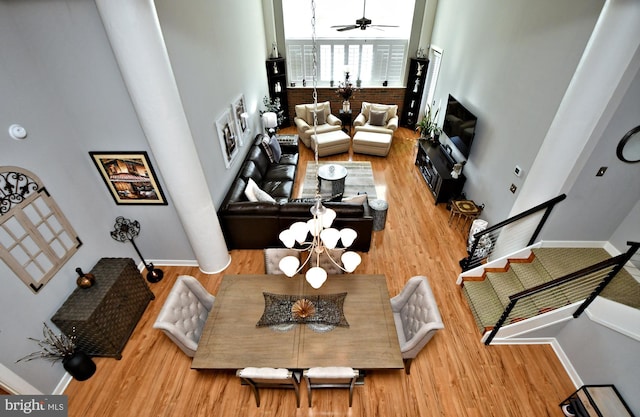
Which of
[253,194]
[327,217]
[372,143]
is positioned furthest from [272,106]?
[327,217]

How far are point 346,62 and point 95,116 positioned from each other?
6805 mm

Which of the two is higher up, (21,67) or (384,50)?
(21,67)

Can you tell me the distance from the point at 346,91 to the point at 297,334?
6.40 metres

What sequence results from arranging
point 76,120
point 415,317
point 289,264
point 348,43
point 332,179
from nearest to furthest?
1. point 289,264
2. point 415,317
3. point 76,120
4. point 332,179
5. point 348,43

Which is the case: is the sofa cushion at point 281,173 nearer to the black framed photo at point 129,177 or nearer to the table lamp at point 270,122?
the table lamp at point 270,122

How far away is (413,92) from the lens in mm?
8156

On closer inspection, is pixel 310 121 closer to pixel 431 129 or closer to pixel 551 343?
pixel 431 129

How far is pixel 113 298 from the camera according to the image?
10.6 feet

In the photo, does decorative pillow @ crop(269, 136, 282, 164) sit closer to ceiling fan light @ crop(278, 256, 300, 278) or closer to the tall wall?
the tall wall

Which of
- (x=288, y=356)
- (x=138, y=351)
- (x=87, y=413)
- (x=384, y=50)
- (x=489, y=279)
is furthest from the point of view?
(x=384, y=50)

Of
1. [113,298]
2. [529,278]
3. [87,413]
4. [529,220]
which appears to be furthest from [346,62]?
[87,413]

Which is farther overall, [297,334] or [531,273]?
[531,273]

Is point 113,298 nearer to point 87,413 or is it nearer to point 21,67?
point 87,413

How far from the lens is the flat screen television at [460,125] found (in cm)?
515
